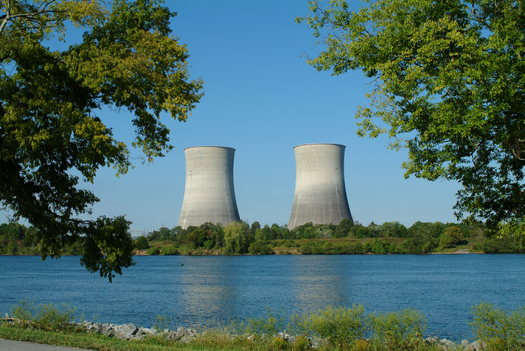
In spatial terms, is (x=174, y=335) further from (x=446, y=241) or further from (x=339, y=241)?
(x=446, y=241)

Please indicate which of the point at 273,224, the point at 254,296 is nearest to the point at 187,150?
the point at 254,296

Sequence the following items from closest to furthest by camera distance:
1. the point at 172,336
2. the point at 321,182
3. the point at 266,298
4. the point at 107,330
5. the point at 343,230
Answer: the point at 172,336 → the point at 107,330 → the point at 266,298 → the point at 321,182 → the point at 343,230

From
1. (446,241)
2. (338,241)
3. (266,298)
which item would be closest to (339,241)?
(338,241)

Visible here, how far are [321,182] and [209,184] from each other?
9.10m

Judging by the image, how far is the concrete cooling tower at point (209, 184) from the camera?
128 ft

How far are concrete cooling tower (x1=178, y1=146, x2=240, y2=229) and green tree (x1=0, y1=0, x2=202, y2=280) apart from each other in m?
30.9

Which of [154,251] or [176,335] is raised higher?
[176,335]

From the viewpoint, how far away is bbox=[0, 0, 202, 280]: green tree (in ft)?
20.7

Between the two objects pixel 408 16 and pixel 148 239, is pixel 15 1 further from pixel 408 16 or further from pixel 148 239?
pixel 148 239

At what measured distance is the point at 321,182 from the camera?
3819 centimetres

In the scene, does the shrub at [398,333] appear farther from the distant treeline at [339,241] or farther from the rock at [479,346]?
the distant treeline at [339,241]

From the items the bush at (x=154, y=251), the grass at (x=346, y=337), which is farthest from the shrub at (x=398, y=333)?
the bush at (x=154, y=251)

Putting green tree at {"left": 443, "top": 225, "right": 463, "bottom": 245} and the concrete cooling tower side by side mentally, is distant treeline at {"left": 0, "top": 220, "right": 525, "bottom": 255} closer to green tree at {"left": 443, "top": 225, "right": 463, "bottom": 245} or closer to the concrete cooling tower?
green tree at {"left": 443, "top": 225, "right": 463, "bottom": 245}

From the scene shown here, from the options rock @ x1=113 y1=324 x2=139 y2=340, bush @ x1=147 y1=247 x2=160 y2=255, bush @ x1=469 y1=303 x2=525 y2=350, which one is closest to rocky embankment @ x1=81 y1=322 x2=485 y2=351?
rock @ x1=113 y1=324 x2=139 y2=340
